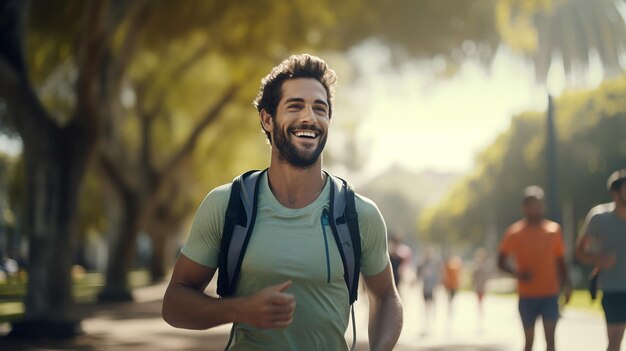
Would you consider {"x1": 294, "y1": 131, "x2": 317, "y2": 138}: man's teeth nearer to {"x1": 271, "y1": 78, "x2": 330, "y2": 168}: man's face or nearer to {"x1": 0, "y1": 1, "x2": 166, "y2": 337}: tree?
{"x1": 271, "y1": 78, "x2": 330, "y2": 168}: man's face

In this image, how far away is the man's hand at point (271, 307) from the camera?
9.37ft

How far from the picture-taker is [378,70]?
85.4ft

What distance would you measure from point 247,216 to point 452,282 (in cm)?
1956

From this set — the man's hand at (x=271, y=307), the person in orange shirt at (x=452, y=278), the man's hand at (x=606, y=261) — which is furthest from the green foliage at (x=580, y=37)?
the man's hand at (x=271, y=307)

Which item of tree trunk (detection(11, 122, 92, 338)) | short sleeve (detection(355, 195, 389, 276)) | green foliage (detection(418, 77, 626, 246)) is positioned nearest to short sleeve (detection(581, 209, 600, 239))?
short sleeve (detection(355, 195, 389, 276))

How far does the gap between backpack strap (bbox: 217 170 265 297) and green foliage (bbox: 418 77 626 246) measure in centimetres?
4744

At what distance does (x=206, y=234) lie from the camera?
10.6 ft

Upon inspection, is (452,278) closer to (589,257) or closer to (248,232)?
(589,257)

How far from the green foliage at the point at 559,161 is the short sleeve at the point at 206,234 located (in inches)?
1870

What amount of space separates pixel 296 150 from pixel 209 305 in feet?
1.87

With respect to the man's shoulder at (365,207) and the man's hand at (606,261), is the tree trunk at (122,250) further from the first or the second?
the man's shoulder at (365,207)

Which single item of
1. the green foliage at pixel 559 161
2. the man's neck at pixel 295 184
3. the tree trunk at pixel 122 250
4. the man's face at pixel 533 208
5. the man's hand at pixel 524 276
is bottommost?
the man's neck at pixel 295 184

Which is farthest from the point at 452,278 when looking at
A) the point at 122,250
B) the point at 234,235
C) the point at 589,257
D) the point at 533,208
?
the point at 234,235

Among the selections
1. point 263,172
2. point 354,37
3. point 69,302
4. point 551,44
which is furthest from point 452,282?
point 263,172
